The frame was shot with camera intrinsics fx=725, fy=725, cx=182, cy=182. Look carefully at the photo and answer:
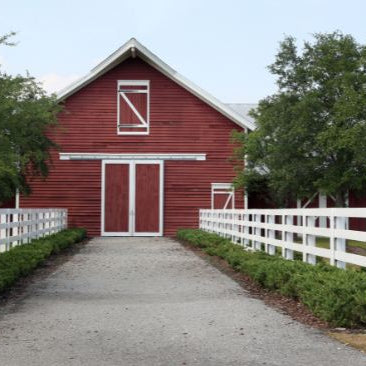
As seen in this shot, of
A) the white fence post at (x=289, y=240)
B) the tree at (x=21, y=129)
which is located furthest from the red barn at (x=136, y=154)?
the white fence post at (x=289, y=240)

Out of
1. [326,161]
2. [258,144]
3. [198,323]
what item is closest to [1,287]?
[198,323]

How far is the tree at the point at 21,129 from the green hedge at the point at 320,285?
16.9ft

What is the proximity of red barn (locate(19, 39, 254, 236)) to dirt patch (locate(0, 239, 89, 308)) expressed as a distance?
9170mm

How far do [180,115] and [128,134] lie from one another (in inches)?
94.3

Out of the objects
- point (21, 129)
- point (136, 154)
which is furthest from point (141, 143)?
point (21, 129)

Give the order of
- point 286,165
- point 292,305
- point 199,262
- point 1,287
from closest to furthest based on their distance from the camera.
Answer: point 292,305 < point 1,287 < point 199,262 < point 286,165

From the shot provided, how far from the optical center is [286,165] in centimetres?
3334

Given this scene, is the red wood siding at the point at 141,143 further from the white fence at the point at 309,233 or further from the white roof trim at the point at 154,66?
the white fence at the point at 309,233

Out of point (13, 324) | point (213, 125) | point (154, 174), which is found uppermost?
point (213, 125)

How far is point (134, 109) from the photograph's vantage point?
1232 inches

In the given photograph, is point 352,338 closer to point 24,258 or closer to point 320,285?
point 320,285

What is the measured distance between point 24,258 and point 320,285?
7623mm

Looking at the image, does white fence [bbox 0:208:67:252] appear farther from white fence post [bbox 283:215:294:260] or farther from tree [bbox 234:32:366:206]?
tree [bbox 234:32:366:206]

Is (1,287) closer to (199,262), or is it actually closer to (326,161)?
(199,262)
